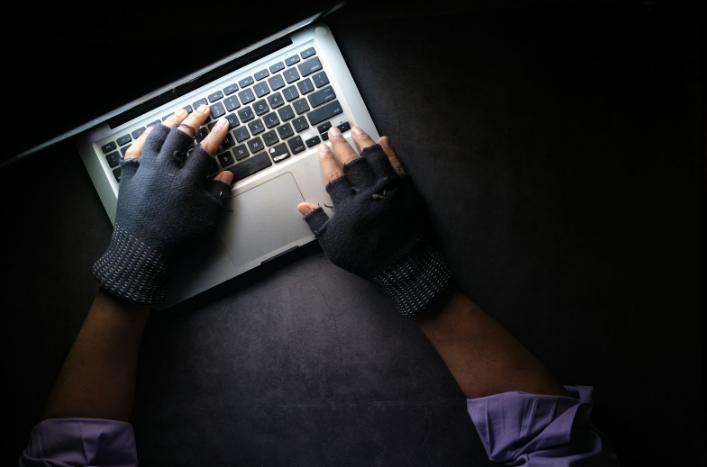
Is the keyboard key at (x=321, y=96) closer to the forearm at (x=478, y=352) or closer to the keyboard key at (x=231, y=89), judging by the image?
the keyboard key at (x=231, y=89)

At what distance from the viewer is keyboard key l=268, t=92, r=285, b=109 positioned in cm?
72

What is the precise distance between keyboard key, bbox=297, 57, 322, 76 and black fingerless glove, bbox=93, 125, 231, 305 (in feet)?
0.72

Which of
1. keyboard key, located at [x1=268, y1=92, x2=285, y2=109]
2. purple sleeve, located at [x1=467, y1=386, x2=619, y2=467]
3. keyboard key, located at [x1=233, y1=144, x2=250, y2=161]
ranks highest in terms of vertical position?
keyboard key, located at [x1=268, y1=92, x2=285, y2=109]

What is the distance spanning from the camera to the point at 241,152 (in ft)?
2.39

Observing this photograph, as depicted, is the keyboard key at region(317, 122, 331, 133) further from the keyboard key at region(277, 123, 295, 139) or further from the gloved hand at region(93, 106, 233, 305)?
the gloved hand at region(93, 106, 233, 305)

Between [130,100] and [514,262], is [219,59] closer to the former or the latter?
[130,100]

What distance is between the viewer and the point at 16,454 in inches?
30.9

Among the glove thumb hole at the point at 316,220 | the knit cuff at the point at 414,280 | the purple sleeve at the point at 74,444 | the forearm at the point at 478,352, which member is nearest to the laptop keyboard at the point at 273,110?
the glove thumb hole at the point at 316,220

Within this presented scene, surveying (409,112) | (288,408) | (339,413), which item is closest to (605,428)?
(339,413)

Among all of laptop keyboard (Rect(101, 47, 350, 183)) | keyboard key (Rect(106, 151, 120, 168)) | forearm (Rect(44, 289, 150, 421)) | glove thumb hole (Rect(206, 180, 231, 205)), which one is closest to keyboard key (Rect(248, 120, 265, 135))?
laptop keyboard (Rect(101, 47, 350, 183))

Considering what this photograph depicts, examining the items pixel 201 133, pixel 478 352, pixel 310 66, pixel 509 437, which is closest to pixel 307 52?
pixel 310 66

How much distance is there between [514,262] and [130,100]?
0.77 m

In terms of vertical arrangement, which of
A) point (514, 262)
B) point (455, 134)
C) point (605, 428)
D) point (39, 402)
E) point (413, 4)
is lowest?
point (605, 428)

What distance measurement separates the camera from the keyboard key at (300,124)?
0.72m
